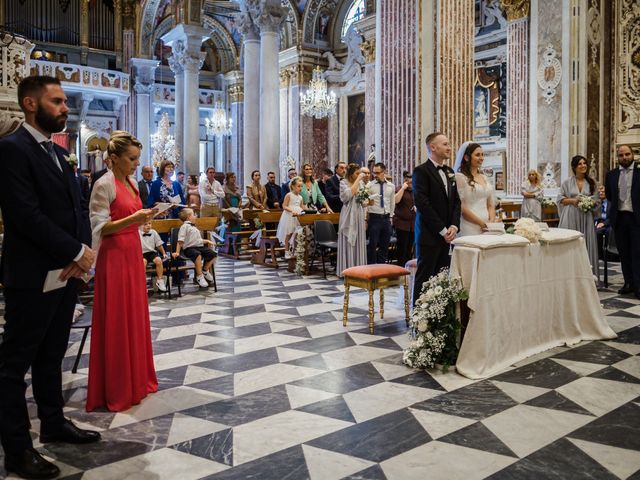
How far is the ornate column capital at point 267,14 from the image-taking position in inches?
542

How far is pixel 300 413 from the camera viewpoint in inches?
137

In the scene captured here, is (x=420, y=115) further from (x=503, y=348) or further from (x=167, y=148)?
(x=167, y=148)

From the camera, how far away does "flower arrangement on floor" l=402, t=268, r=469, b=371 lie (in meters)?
4.27

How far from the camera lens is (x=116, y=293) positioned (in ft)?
11.7

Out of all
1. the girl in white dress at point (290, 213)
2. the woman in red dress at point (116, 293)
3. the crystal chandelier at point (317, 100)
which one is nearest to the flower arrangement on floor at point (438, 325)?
the woman in red dress at point (116, 293)

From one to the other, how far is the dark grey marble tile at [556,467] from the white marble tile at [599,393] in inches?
27.0

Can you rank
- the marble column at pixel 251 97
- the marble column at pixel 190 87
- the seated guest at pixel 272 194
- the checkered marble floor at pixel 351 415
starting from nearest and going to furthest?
1. the checkered marble floor at pixel 351 415
2. the seated guest at pixel 272 194
3. the marble column at pixel 251 97
4. the marble column at pixel 190 87

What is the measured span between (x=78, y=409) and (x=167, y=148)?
20989 millimetres

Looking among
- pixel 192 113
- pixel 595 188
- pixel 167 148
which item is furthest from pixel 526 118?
pixel 167 148

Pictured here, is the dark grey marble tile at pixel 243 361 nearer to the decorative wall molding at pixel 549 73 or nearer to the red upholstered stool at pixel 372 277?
the red upholstered stool at pixel 372 277

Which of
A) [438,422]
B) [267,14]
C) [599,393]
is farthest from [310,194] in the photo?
[438,422]

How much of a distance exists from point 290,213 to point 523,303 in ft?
18.8

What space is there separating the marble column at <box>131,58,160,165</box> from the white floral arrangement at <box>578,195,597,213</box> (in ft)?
65.5

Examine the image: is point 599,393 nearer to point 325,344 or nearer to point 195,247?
point 325,344
